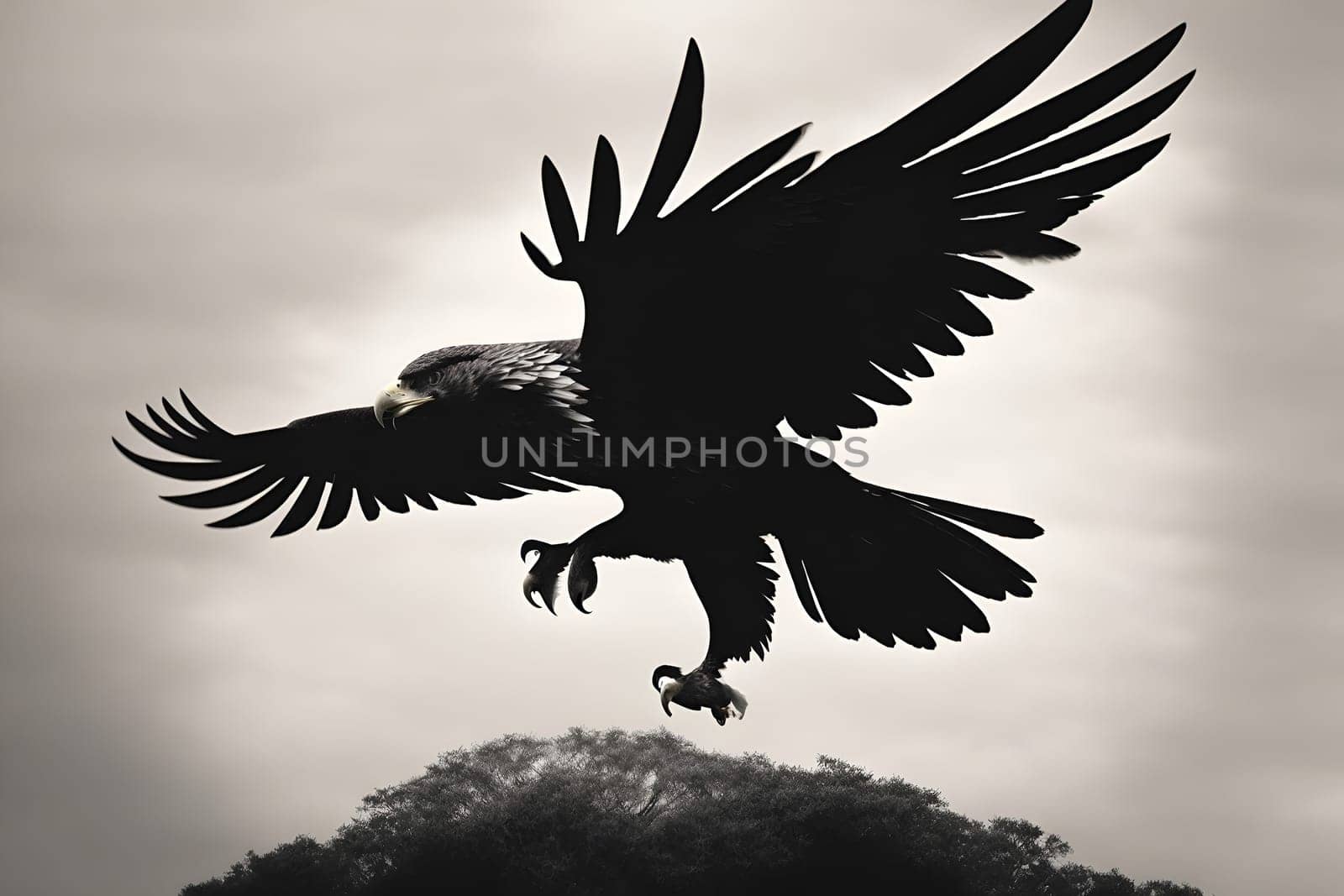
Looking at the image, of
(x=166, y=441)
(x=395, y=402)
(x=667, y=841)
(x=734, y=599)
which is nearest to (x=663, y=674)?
(x=734, y=599)

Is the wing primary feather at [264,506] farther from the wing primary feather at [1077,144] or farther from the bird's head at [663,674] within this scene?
the wing primary feather at [1077,144]

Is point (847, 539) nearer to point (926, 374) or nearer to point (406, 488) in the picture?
point (926, 374)

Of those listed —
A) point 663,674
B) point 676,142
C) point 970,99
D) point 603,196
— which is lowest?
point 663,674

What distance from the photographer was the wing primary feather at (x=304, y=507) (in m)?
6.73

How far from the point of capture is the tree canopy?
14.9 meters

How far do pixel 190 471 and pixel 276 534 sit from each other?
563 mm

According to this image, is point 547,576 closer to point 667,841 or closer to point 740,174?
point 740,174

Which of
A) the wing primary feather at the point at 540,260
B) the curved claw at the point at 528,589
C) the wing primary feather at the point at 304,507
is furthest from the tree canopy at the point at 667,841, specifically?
the wing primary feather at the point at 540,260

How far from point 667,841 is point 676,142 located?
40.9 feet

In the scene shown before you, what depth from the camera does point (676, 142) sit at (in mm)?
4352

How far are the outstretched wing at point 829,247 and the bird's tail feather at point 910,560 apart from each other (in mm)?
471

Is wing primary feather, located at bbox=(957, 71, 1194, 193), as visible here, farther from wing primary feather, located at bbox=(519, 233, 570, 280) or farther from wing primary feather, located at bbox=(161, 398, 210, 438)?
wing primary feather, located at bbox=(161, 398, 210, 438)

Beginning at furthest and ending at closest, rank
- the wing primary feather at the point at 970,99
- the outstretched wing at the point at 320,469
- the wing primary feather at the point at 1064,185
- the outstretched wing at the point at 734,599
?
the outstretched wing at the point at 320,469, the outstretched wing at the point at 734,599, the wing primary feather at the point at 1064,185, the wing primary feather at the point at 970,99

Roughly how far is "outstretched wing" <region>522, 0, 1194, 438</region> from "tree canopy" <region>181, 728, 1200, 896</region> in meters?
10.9
